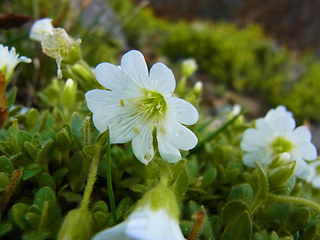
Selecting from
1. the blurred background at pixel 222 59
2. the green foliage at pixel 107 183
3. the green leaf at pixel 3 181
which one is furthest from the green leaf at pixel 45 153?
the blurred background at pixel 222 59

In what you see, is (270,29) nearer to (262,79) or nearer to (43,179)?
(262,79)

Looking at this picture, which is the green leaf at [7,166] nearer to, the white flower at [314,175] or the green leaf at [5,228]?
the green leaf at [5,228]

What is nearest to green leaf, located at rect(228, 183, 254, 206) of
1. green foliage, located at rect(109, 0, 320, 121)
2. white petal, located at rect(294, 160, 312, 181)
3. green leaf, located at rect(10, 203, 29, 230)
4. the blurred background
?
white petal, located at rect(294, 160, 312, 181)

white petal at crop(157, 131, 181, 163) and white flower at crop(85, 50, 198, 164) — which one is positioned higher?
white flower at crop(85, 50, 198, 164)

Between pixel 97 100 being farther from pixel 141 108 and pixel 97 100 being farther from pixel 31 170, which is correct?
pixel 31 170

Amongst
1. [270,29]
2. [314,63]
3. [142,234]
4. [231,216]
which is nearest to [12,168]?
[142,234]

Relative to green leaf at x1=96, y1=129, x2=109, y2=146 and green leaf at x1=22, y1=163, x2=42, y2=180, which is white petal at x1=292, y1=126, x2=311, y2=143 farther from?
green leaf at x1=22, y1=163, x2=42, y2=180

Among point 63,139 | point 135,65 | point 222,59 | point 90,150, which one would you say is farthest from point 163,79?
point 222,59
